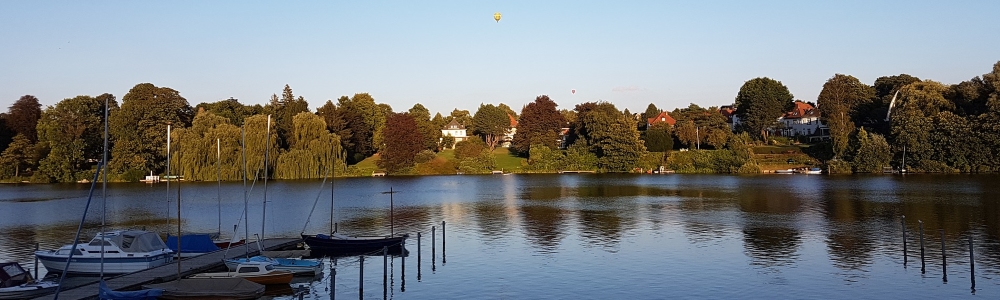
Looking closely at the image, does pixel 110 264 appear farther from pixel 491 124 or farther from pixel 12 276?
pixel 491 124

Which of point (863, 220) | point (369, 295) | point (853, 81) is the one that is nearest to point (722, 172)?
point (853, 81)

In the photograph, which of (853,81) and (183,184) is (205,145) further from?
(853,81)

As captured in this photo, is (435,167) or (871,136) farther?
(435,167)

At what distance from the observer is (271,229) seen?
45375 millimetres

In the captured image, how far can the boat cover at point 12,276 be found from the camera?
78.6 ft

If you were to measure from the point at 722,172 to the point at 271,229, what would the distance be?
78.9 m

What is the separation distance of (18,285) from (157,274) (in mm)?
4104

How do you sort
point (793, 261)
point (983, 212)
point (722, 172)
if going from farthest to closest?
point (722, 172)
point (983, 212)
point (793, 261)

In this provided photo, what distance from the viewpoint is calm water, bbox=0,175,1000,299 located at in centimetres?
2736

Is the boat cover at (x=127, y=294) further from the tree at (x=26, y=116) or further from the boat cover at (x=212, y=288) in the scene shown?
the tree at (x=26, y=116)

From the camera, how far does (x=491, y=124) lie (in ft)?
518

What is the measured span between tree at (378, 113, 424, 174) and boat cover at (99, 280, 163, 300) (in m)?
95.0

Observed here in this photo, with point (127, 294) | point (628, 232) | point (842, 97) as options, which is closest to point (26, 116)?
point (628, 232)

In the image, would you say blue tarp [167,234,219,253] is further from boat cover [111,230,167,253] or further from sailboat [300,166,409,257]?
sailboat [300,166,409,257]
